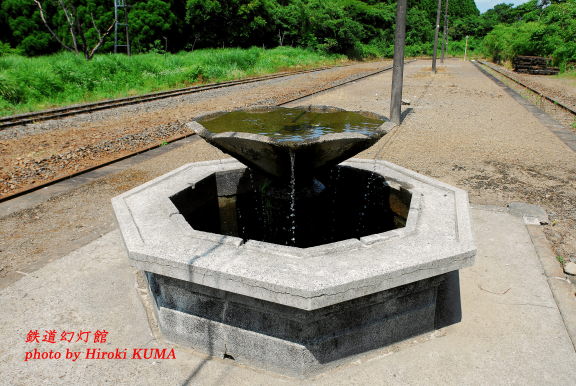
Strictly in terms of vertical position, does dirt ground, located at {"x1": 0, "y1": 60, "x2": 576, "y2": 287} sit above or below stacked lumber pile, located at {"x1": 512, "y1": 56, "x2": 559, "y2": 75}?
below

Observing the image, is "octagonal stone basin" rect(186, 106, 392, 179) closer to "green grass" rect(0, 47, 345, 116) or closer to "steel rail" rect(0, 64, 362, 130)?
"steel rail" rect(0, 64, 362, 130)

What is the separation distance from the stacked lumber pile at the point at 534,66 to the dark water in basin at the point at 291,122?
26.6m

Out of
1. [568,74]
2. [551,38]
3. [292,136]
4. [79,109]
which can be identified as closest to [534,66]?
[568,74]

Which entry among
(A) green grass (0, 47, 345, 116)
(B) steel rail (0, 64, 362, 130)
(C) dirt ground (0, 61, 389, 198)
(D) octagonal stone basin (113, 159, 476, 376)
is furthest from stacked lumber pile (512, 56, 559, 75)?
(D) octagonal stone basin (113, 159, 476, 376)

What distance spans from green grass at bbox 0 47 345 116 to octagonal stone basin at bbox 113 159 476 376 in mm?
13114

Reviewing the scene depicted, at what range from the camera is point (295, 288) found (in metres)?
2.17

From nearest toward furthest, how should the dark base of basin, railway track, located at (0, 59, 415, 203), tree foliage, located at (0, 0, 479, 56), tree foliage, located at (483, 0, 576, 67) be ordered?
the dark base of basin, railway track, located at (0, 59, 415, 203), tree foliage, located at (483, 0, 576, 67), tree foliage, located at (0, 0, 479, 56)

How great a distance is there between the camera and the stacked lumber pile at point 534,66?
25045 millimetres

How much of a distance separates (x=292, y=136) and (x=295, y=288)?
1986 mm

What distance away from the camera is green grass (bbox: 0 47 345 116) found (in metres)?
14.2

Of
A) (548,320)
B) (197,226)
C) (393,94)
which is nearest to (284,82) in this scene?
(393,94)

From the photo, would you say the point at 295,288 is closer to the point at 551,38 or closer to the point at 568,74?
the point at 568,74

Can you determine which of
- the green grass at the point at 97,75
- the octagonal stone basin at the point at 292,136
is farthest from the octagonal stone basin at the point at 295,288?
the green grass at the point at 97,75

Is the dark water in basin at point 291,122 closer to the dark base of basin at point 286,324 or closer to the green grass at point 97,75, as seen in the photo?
the dark base of basin at point 286,324
